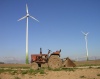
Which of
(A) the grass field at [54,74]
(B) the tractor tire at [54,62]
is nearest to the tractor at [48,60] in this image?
(B) the tractor tire at [54,62]

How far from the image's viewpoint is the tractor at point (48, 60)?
19797mm

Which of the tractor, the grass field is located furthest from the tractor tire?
the grass field

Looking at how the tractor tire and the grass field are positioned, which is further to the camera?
the tractor tire

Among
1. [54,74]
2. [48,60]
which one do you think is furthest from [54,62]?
[54,74]

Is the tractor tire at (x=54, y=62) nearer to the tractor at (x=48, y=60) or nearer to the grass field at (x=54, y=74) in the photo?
the tractor at (x=48, y=60)

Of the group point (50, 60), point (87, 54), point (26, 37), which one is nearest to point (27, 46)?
point (26, 37)

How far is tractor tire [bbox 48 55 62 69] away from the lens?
19766 millimetres

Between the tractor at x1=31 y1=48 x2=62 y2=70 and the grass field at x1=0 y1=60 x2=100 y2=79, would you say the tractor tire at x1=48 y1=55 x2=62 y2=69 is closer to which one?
the tractor at x1=31 y1=48 x2=62 y2=70

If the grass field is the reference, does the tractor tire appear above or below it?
above

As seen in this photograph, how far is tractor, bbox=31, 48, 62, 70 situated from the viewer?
19797 mm

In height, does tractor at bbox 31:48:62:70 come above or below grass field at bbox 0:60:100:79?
above

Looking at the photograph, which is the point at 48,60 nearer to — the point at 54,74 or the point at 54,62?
the point at 54,62

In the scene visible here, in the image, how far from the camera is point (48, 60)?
2005 cm

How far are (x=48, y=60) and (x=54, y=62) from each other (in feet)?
2.23
